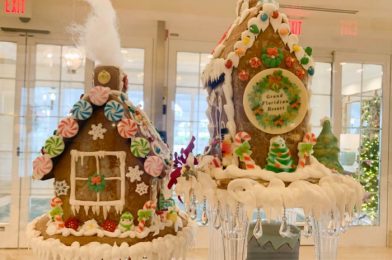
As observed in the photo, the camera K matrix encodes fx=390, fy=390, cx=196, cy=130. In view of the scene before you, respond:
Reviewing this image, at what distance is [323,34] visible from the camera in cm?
327

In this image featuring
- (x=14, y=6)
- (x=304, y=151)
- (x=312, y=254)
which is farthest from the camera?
(x=312, y=254)

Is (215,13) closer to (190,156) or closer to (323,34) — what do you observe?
(323,34)

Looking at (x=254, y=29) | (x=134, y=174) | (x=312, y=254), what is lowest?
(x=312, y=254)

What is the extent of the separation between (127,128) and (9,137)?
2.41 m

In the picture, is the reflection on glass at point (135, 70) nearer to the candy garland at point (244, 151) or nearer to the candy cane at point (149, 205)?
the candy cane at point (149, 205)

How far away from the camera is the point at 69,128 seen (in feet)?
4.37

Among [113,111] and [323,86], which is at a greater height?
[323,86]

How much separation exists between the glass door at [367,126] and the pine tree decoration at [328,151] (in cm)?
214

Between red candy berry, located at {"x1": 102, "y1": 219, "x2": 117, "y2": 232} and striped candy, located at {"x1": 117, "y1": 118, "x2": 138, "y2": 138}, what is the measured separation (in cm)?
29

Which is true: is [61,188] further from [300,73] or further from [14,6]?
[14,6]

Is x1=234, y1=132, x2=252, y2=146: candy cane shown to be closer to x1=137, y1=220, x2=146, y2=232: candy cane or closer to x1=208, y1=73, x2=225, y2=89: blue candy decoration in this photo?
x1=208, y1=73, x2=225, y2=89: blue candy decoration

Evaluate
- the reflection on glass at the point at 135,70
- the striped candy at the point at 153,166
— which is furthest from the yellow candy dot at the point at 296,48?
the reflection on glass at the point at 135,70

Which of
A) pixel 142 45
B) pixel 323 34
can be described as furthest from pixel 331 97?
pixel 142 45

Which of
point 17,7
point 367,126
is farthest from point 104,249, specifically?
point 367,126
